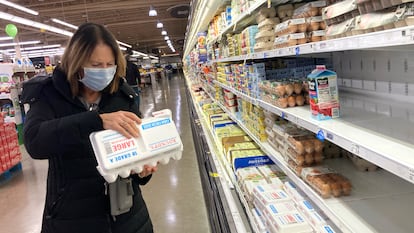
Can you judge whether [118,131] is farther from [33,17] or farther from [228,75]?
[33,17]

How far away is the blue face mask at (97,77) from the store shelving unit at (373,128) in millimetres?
839

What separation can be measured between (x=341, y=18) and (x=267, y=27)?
3.00 feet

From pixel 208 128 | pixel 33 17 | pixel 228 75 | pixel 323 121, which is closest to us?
pixel 323 121

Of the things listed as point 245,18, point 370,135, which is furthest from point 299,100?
point 245,18

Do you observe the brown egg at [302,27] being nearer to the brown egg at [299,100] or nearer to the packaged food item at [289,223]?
the brown egg at [299,100]

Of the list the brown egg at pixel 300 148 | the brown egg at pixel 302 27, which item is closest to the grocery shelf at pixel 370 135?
the brown egg at pixel 300 148

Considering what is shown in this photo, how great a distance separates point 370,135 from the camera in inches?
45.3

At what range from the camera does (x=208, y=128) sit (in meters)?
5.00

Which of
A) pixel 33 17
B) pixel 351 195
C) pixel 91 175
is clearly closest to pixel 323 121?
pixel 351 195

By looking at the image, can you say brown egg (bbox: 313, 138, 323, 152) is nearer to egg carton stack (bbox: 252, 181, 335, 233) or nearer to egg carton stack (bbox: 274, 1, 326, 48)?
egg carton stack (bbox: 252, 181, 335, 233)

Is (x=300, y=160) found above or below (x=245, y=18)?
below

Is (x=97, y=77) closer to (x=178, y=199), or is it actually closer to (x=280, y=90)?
(x=280, y=90)

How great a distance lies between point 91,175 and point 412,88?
4.99 ft

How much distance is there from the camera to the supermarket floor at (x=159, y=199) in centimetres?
358
